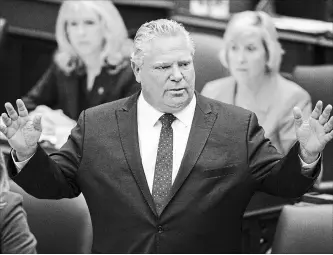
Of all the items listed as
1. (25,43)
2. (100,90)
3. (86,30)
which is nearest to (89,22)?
(86,30)

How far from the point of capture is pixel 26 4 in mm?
5094

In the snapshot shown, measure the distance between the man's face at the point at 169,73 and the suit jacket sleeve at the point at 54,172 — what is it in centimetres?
21

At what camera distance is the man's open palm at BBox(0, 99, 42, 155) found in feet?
6.79

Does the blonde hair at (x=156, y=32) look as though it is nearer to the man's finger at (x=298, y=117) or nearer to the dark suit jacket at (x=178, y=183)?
the dark suit jacket at (x=178, y=183)

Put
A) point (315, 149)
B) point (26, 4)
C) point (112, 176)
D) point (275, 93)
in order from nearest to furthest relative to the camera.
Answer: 1. point (315, 149)
2. point (112, 176)
3. point (275, 93)
4. point (26, 4)

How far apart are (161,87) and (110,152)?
198 millimetres

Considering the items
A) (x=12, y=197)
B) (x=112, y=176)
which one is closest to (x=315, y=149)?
(x=112, y=176)

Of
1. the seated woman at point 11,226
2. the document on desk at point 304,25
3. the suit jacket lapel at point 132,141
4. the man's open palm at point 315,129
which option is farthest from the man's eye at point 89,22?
the man's open palm at point 315,129

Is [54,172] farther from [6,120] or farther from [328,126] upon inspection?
[328,126]

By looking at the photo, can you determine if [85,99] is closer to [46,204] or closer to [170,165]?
[46,204]

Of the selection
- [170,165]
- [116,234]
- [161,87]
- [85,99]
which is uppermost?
[161,87]

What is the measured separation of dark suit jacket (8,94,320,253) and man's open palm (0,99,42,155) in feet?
0.16

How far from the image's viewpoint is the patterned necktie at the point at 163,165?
2.19 metres

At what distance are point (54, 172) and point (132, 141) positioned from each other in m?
0.20
